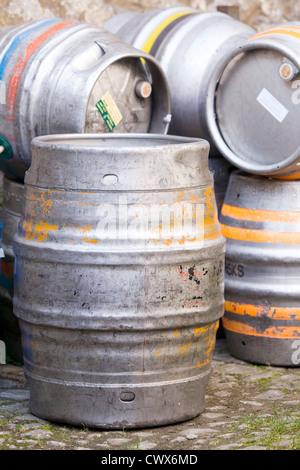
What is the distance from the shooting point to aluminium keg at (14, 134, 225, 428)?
9.26 feet

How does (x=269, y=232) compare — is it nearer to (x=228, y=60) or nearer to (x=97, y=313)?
(x=228, y=60)

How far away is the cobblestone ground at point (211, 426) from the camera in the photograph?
9.30 feet

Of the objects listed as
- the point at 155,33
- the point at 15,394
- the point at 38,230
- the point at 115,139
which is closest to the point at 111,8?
the point at 155,33

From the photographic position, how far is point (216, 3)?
5.40 metres

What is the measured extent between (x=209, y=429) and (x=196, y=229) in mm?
717

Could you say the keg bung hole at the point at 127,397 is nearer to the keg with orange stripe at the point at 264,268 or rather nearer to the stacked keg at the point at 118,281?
the stacked keg at the point at 118,281

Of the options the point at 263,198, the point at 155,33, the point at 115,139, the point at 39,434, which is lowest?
the point at 39,434

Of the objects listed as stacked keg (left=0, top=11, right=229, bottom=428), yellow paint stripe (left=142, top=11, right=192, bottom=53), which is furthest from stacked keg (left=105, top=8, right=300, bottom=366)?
stacked keg (left=0, top=11, right=229, bottom=428)

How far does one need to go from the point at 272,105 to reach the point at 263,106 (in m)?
0.05

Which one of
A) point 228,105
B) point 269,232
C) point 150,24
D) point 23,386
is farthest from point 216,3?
point 23,386

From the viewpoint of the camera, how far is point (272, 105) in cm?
368

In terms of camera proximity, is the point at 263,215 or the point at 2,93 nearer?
the point at 2,93

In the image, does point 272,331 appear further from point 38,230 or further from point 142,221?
point 38,230

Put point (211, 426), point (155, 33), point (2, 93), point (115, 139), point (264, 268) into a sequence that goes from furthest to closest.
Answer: point (155, 33) < point (264, 268) < point (2, 93) < point (115, 139) < point (211, 426)
